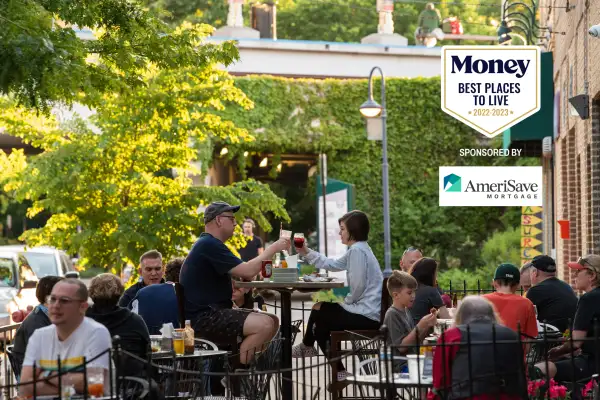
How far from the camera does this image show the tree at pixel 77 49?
965 cm

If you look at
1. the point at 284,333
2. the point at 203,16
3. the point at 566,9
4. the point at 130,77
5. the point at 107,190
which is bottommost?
the point at 284,333

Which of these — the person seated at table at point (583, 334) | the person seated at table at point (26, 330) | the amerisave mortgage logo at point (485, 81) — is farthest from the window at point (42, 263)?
the person seated at table at point (583, 334)

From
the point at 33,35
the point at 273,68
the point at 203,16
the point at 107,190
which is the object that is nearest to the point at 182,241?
the point at 107,190

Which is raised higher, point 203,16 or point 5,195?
point 203,16

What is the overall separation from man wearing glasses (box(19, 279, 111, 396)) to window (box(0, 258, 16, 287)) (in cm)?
1371

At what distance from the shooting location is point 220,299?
10812 mm

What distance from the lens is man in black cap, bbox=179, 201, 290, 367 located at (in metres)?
10.5

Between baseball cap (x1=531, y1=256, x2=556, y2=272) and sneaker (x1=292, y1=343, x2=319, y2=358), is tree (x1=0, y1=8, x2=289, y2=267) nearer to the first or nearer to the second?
sneaker (x1=292, y1=343, x2=319, y2=358)

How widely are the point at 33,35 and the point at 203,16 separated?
4421 centimetres

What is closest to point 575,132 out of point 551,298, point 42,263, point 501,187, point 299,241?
point 501,187

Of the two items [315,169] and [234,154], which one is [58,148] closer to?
[234,154]

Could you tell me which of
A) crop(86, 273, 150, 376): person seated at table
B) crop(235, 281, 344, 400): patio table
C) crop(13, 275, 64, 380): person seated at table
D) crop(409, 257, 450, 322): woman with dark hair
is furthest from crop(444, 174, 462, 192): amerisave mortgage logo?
crop(86, 273, 150, 376): person seated at table

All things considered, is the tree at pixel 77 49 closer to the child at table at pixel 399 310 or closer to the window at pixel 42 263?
the child at table at pixel 399 310

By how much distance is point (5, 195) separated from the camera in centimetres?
5978
